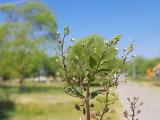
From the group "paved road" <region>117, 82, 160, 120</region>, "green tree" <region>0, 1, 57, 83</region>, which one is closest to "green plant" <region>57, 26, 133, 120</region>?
"paved road" <region>117, 82, 160, 120</region>

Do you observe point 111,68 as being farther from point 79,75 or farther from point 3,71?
point 3,71

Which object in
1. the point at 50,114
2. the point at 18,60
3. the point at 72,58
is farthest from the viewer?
the point at 18,60

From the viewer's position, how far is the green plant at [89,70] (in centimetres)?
292

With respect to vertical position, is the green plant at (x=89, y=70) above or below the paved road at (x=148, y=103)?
above

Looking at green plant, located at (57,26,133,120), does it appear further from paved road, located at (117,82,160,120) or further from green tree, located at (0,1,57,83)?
green tree, located at (0,1,57,83)

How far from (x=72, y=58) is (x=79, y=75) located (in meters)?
0.12

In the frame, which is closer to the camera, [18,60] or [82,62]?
[82,62]

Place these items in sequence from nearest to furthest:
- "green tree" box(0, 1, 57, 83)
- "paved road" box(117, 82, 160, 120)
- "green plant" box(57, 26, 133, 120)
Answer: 1. "green plant" box(57, 26, 133, 120)
2. "paved road" box(117, 82, 160, 120)
3. "green tree" box(0, 1, 57, 83)

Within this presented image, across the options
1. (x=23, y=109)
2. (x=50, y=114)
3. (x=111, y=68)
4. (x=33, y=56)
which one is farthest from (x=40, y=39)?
(x=111, y=68)

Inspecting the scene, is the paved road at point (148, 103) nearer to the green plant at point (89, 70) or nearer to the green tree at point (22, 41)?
the green plant at point (89, 70)

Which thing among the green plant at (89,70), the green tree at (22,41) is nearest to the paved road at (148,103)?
the green plant at (89,70)

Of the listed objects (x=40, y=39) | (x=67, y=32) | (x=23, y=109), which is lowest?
(x=23, y=109)

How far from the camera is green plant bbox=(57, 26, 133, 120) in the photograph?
2.92 metres

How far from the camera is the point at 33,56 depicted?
2084 inches
